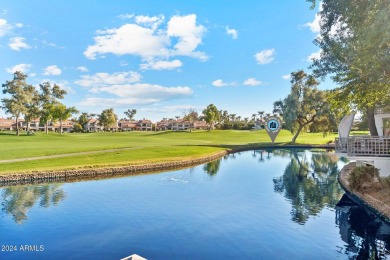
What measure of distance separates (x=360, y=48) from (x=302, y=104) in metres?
53.6

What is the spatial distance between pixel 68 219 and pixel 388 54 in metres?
20.2

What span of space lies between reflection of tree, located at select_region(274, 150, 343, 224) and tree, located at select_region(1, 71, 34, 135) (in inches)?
2975

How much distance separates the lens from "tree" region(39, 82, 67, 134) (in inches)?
3529

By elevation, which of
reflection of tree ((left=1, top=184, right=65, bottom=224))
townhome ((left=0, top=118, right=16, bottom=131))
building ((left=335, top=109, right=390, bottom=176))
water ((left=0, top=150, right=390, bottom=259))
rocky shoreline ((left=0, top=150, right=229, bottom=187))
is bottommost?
water ((left=0, top=150, right=390, bottom=259))

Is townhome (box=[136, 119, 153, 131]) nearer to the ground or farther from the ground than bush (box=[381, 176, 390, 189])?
farther from the ground

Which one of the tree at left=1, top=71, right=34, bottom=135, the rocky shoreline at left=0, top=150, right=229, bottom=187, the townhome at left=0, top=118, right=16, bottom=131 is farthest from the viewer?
the townhome at left=0, top=118, right=16, bottom=131

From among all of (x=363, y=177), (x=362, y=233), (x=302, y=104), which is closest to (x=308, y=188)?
(x=363, y=177)

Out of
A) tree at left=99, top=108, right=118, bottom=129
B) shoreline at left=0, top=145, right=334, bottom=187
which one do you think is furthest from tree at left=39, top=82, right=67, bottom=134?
shoreline at left=0, top=145, right=334, bottom=187

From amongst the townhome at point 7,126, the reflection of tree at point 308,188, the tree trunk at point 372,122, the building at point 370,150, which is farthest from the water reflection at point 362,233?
the townhome at point 7,126

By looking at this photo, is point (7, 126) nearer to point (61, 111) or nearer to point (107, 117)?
point (107, 117)

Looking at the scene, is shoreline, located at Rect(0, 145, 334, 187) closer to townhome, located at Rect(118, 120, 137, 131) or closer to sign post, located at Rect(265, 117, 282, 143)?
sign post, located at Rect(265, 117, 282, 143)

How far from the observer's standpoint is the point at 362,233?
15.5m

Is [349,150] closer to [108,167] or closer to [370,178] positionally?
[370,178]

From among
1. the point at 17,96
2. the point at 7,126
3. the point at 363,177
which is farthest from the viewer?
the point at 7,126
